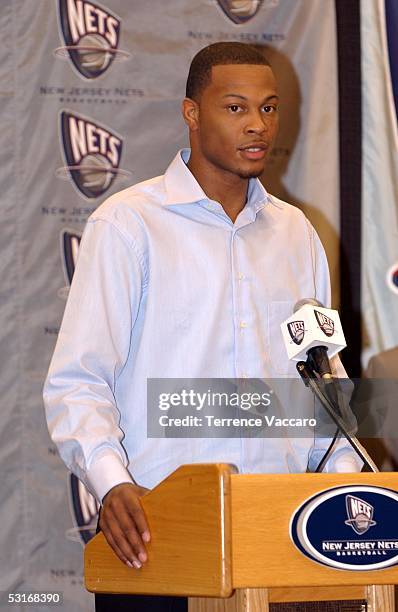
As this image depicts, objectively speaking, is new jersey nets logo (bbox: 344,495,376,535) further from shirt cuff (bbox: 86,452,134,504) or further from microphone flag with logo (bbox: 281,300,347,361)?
shirt cuff (bbox: 86,452,134,504)

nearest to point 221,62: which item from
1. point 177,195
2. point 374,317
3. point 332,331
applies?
point 177,195

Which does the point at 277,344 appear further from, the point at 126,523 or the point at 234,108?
the point at 126,523

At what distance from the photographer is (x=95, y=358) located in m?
1.99

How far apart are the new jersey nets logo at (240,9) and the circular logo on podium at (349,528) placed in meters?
2.50

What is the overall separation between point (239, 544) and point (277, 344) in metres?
0.76

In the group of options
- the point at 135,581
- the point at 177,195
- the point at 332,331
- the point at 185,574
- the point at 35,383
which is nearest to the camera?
the point at 185,574

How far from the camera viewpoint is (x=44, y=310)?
348cm

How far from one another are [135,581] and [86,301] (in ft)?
1.97

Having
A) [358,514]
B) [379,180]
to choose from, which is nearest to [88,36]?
[379,180]

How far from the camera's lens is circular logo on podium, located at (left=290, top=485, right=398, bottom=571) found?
1.50 meters

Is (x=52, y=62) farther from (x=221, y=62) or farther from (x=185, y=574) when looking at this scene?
(x=185, y=574)

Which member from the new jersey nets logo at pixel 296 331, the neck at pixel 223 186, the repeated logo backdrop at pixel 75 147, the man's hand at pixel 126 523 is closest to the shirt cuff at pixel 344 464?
the new jersey nets logo at pixel 296 331

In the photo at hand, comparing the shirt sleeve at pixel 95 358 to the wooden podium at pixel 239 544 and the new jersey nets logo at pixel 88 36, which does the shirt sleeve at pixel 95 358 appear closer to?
the wooden podium at pixel 239 544

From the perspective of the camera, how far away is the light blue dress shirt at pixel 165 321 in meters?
1.98
